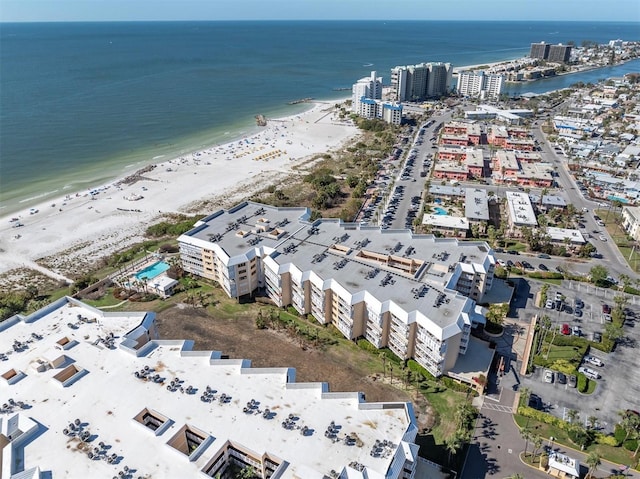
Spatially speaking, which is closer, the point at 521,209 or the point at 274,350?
the point at 274,350

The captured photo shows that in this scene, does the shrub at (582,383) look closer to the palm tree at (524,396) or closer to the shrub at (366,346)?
the palm tree at (524,396)

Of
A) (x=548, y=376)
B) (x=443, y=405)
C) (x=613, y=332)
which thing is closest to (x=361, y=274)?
(x=443, y=405)

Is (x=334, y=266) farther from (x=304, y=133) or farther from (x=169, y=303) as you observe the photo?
(x=304, y=133)

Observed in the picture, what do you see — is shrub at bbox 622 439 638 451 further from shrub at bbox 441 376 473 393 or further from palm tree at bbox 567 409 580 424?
shrub at bbox 441 376 473 393

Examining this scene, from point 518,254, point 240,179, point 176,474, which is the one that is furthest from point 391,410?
point 240,179

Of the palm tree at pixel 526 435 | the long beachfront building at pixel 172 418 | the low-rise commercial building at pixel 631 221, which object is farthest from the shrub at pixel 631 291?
the long beachfront building at pixel 172 418

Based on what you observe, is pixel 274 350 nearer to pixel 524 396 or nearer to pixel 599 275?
pixel 524 396

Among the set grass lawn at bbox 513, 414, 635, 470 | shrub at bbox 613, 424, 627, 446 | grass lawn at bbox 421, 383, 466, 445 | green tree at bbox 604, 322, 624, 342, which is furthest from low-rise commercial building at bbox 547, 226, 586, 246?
grass lawn at bbox 421, 383, 466, 445
